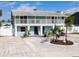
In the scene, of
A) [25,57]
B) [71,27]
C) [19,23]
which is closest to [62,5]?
[25,57]

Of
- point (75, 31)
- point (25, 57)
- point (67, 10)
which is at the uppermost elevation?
point (67, 10)

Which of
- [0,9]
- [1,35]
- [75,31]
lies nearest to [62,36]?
[75,31]

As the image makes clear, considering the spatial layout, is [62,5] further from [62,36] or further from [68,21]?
[62,36]

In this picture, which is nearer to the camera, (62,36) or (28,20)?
(62,36)

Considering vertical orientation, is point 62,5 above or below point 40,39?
above

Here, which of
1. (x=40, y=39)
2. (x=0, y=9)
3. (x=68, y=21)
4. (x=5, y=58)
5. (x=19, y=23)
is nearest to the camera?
(x=5, y=58)

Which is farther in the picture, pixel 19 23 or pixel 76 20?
pixel 19 23

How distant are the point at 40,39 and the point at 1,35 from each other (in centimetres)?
215

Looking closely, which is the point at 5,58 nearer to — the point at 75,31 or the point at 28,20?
the point at 75,31

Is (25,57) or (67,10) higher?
(67,10)

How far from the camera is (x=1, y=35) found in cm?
1291

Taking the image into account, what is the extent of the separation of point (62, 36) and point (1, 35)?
3.32m

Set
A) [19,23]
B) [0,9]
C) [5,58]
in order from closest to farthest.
Result: [5,58] → [0,9] → [19,23]

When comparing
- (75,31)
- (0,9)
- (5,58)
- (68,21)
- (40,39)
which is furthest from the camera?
(40,39)
